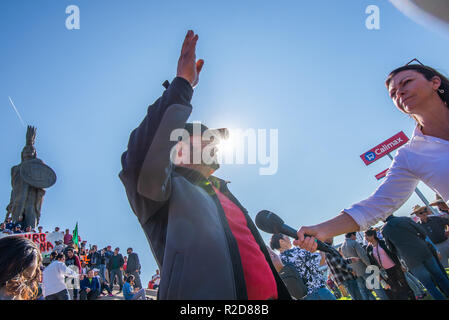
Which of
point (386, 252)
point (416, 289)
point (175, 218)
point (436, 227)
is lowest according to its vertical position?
point (416, 289)

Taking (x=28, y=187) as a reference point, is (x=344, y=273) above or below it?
below

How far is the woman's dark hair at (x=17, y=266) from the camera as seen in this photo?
6.32 feet

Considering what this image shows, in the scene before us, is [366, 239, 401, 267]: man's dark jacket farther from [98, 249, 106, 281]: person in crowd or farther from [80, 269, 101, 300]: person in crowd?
[98, 249, 106, 281]: person in crowd

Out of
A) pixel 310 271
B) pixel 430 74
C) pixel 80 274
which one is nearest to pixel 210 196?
pixel 430 74

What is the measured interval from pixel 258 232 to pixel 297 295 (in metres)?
3.34

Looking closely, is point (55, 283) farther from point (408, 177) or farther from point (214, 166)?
point (408, 177)

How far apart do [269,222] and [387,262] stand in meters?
5.64

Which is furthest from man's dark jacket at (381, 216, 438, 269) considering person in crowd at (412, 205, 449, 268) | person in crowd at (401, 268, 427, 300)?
person in crowd at (412, 205, 449, 268)

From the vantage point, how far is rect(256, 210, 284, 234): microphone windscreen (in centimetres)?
196

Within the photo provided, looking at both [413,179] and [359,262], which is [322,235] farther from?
[359,262]

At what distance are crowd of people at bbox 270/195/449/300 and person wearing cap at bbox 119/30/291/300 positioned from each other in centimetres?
191

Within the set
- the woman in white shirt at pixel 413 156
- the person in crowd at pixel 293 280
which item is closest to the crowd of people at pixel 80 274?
the woman in white shirt at pixel 413 156

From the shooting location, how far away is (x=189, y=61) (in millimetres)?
1729

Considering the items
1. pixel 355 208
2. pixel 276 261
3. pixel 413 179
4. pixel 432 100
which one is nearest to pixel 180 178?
pixel 355 208
